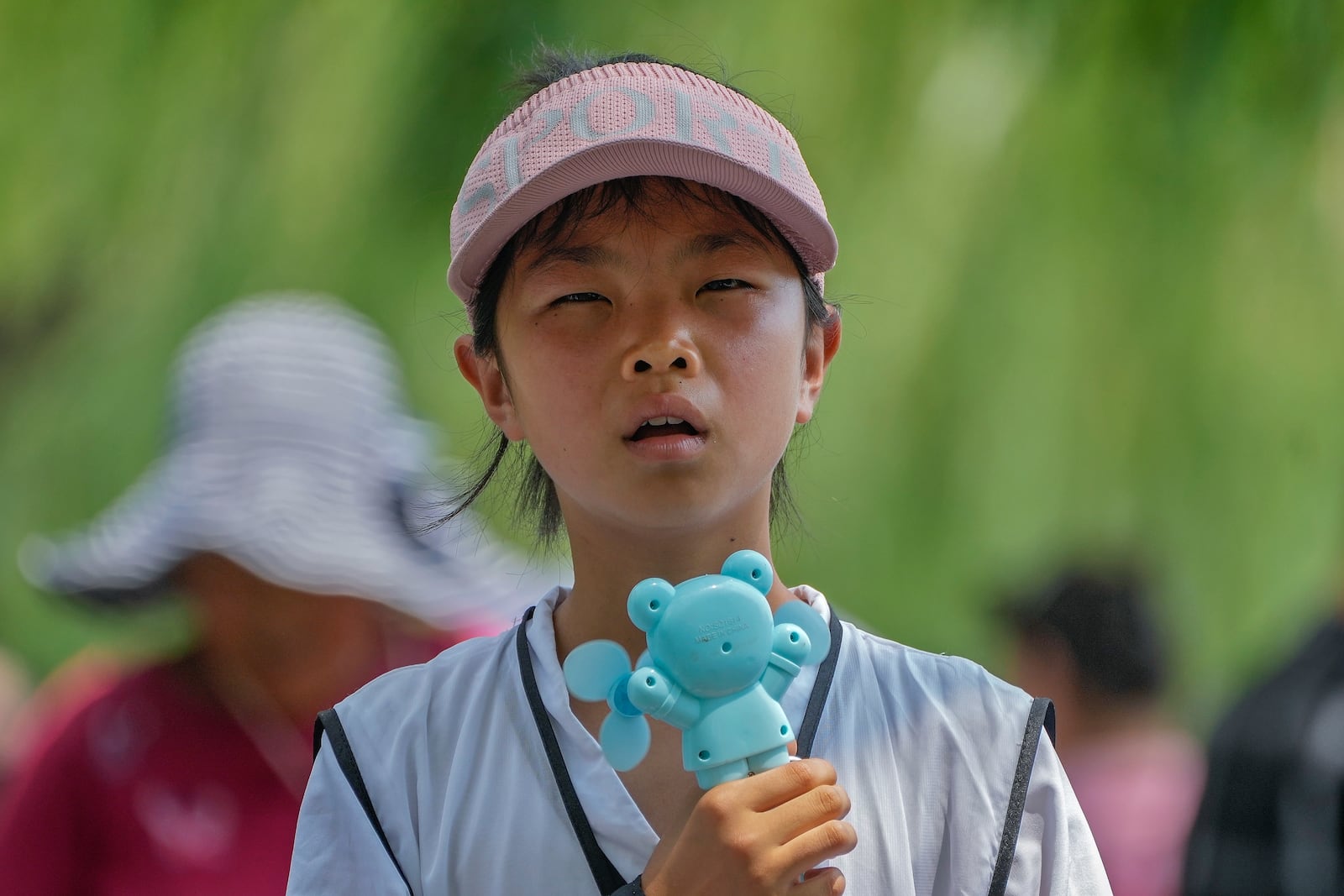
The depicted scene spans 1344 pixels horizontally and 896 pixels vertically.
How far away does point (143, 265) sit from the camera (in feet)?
8.25

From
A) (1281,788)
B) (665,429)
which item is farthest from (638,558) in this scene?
(1281,788)

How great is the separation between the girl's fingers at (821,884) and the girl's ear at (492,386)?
1.45ft

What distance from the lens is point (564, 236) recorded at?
1.10 meters

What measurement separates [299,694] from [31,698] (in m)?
0.77

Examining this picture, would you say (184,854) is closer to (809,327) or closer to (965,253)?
(809,327)

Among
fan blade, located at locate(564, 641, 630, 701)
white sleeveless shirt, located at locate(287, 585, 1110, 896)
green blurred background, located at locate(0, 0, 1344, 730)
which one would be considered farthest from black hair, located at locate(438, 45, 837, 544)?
green blurred background, located at locate(0, 0, 1344, 730)

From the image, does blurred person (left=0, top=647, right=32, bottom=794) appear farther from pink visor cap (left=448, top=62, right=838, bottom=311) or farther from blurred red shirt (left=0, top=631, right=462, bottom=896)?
pink visor cap (left=448, top=62, right=838, bottom=311)

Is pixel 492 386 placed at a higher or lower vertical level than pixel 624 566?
higher

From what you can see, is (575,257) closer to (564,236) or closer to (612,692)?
(564,236)

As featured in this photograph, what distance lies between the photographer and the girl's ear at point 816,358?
3.96 ft

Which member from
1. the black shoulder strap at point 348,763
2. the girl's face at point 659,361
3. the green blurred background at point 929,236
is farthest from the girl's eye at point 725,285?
the green blurred background at point 929,236

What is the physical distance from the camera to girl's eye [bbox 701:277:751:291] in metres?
1.09

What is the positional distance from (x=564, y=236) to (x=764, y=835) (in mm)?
471

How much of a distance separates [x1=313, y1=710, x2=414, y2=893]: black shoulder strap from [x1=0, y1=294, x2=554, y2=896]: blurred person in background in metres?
0.78
